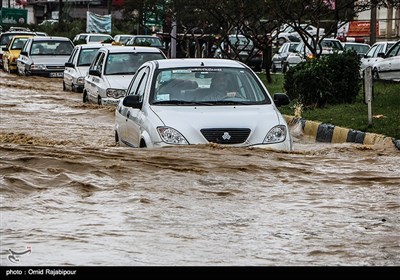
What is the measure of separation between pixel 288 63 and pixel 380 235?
33113 millimetres

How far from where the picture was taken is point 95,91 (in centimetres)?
2375

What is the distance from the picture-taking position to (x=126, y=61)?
23.6m

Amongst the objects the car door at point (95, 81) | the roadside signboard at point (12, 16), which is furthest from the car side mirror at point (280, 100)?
the roadside signboard at point (12, 16)

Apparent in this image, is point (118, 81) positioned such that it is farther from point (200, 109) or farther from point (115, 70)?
point (200, 109)

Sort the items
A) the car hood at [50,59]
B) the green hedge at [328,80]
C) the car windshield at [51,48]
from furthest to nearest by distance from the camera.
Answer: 1. the car windshield at [51,48]
2. the car hood at [50,59]
3. the green hedge at [328,80]

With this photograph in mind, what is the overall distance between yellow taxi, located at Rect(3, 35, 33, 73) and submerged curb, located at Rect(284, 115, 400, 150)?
23.9 metres

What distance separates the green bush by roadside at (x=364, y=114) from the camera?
1683 cm

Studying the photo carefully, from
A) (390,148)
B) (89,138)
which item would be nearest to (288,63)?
(89,138)

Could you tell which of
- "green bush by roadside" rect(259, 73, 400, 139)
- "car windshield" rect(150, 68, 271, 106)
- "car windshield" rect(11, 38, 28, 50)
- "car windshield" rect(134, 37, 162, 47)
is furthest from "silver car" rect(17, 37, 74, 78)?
"car windshield" rect(150, 68, 271, 106)

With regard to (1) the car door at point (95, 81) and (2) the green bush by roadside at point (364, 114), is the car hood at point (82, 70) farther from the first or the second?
(2) the green bush by roadside at point (364, 114)

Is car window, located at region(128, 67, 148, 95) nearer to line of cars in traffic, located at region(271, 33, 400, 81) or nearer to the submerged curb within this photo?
the submerged curb

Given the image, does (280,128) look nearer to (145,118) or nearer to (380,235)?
(145,118)

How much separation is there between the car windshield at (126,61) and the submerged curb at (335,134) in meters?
4.62

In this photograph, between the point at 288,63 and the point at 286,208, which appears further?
the point at 288,63
